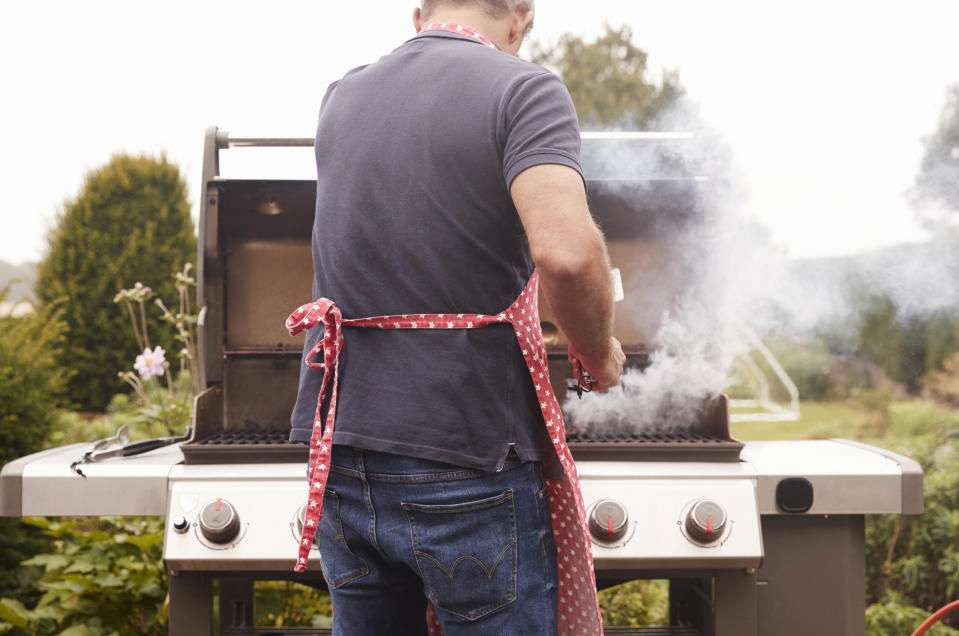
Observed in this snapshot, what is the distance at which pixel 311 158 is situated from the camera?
2.19 metres

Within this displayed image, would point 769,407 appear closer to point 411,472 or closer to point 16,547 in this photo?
point 16,547

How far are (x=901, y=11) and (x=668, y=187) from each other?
3.32 metres

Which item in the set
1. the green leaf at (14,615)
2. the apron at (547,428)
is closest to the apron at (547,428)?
the apron at (547,428)

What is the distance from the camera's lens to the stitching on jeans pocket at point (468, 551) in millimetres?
1074

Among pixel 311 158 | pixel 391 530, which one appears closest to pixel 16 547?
pixel 311 158

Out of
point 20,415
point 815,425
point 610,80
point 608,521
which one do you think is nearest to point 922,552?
point 608,521

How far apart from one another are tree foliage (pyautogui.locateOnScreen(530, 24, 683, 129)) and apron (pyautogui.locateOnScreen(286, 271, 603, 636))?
947 centimetres

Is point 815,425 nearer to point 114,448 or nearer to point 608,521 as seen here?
point 608,521

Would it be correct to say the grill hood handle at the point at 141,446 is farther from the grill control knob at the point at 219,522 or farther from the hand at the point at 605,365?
the hand at the point at 605,365

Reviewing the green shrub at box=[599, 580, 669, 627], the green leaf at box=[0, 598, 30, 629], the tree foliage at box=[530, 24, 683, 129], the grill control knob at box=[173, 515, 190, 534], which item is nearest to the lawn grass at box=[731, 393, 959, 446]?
the green shrub at box=[599, 580, 669, 627]

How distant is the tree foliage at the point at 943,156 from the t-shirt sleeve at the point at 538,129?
14.1ft

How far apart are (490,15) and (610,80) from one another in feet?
33.8

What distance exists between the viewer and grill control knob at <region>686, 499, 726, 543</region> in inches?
63.9

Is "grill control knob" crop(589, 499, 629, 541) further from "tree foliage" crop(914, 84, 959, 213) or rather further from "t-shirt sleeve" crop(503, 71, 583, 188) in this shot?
"tree foliage" crop(914, 84, 959, 213)
